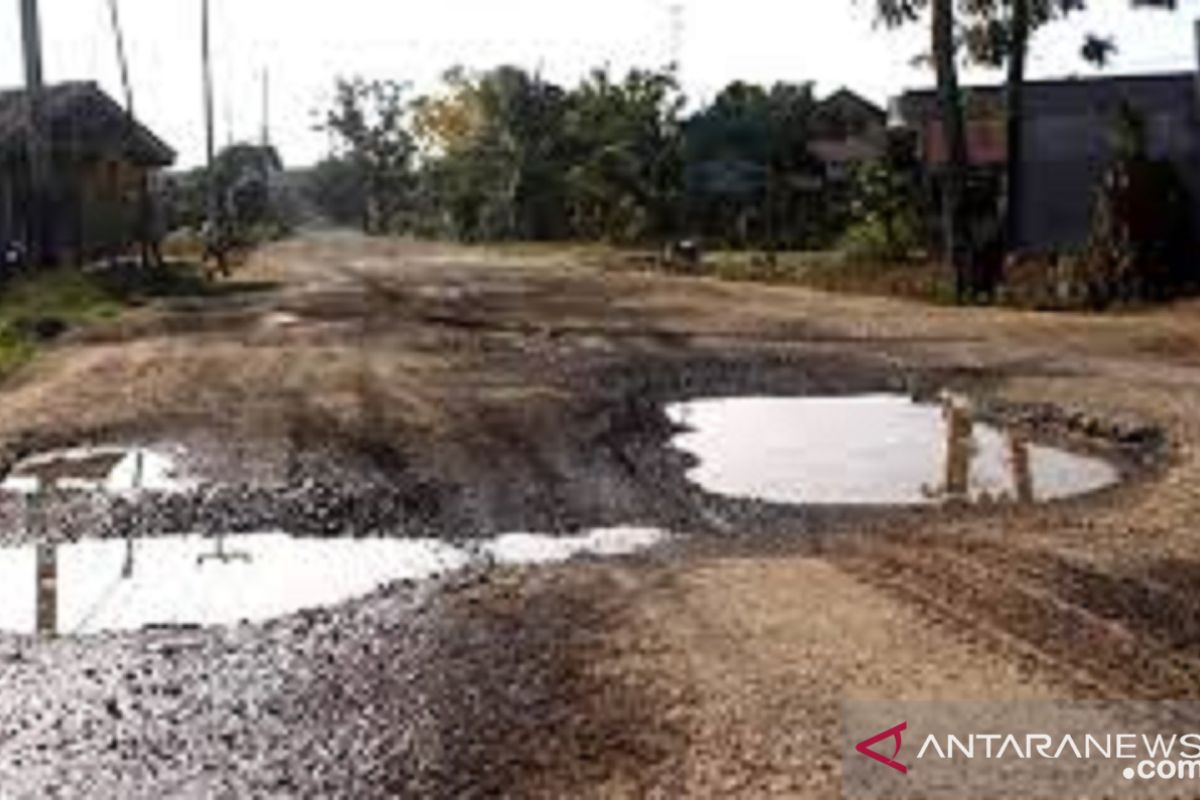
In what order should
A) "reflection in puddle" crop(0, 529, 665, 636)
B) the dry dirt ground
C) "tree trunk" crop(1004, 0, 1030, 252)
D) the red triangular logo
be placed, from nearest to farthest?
the red triangular logo, the dry dirt ground, "reflection in puddle" crop(0, 529, 665, 636), "tree trunk" crop(1004, 0, 1030, 252)

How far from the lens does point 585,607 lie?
984 centimetres

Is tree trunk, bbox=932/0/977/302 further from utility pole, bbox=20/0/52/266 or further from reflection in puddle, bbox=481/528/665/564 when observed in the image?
reflection in puddle, bbox=481/528/665/564

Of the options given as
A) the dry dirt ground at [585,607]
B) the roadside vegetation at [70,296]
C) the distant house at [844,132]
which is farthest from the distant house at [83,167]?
the dry dirt ground at [585,607]

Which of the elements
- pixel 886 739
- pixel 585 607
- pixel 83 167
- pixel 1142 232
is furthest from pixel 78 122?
pixel 886 739

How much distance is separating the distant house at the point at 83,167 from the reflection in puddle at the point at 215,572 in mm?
28932

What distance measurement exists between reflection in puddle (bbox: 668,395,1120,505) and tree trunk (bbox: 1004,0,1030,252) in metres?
18.7

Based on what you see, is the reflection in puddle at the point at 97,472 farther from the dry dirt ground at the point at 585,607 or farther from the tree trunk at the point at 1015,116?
the tree trunk at the point at 1015,116

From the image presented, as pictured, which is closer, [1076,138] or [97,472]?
[97,472]

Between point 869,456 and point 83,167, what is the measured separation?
134 ft

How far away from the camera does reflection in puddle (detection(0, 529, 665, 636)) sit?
413 inches

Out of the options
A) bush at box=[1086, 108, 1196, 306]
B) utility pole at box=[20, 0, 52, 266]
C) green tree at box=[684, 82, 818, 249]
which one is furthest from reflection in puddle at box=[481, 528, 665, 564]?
green tree at box=[684, 82, 818, 249]

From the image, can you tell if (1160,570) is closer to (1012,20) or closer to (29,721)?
(29,721)

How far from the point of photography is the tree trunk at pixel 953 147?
108ft

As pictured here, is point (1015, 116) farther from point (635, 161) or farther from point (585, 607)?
point (635, 161)
